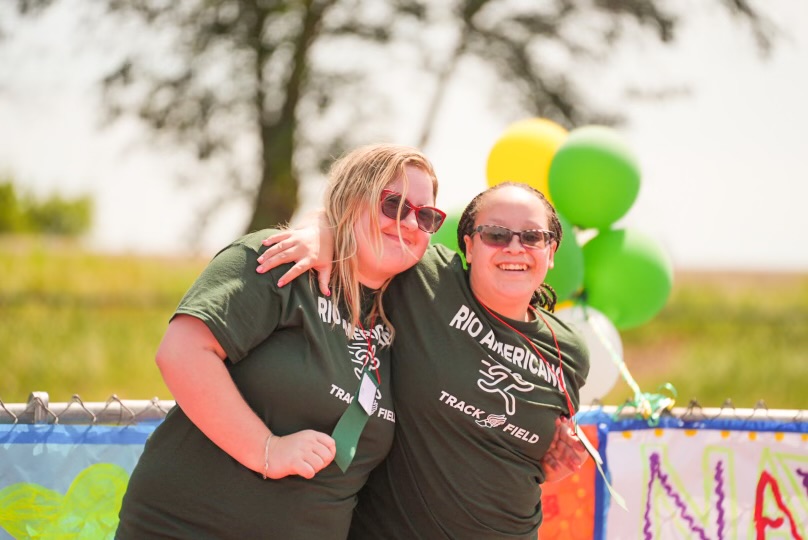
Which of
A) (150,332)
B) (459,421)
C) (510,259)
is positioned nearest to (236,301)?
(459,421)

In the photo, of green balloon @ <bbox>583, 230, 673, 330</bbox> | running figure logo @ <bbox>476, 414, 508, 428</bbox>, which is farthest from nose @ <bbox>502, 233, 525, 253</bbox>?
green balloon @ <bbox>583, 230, 673, 330</bbox>

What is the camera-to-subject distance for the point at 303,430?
207 cm

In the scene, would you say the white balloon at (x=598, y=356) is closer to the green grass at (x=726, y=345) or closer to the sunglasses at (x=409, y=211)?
the sunglasses at (x=409, y=211)

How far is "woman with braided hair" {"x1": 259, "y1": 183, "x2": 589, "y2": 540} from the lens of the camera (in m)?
2.32

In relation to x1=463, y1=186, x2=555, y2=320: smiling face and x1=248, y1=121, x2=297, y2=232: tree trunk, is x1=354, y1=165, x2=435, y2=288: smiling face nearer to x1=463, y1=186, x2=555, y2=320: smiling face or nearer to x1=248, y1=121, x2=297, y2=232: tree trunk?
x1=463, y1=186, x2=555, y2=320: smiling face

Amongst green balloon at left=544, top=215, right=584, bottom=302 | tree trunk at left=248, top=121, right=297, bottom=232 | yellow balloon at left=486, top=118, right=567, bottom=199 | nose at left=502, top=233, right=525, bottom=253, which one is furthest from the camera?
tree trunk at left=248, top=121, right=297, bottom=232

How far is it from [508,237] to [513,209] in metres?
0.10

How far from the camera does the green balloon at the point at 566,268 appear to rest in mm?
3451

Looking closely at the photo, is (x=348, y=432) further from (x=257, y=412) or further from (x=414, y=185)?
(x=414, y=185)

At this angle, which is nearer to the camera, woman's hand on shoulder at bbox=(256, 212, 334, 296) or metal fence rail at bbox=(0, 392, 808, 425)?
woman's hand on shoulder at bbox=(256, 212, 334, 296)

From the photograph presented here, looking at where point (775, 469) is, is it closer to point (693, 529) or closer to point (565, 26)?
point (693, 529)

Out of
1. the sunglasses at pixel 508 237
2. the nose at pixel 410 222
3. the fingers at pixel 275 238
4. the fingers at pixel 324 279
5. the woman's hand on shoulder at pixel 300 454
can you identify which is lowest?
the woman's hand on shoulder at pixel 300 454

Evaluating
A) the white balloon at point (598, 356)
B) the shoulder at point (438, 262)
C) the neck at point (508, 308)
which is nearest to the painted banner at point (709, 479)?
the white balloon at point (598, 356)

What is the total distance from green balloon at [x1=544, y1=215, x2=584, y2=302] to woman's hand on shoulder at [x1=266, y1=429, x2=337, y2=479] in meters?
1.67
